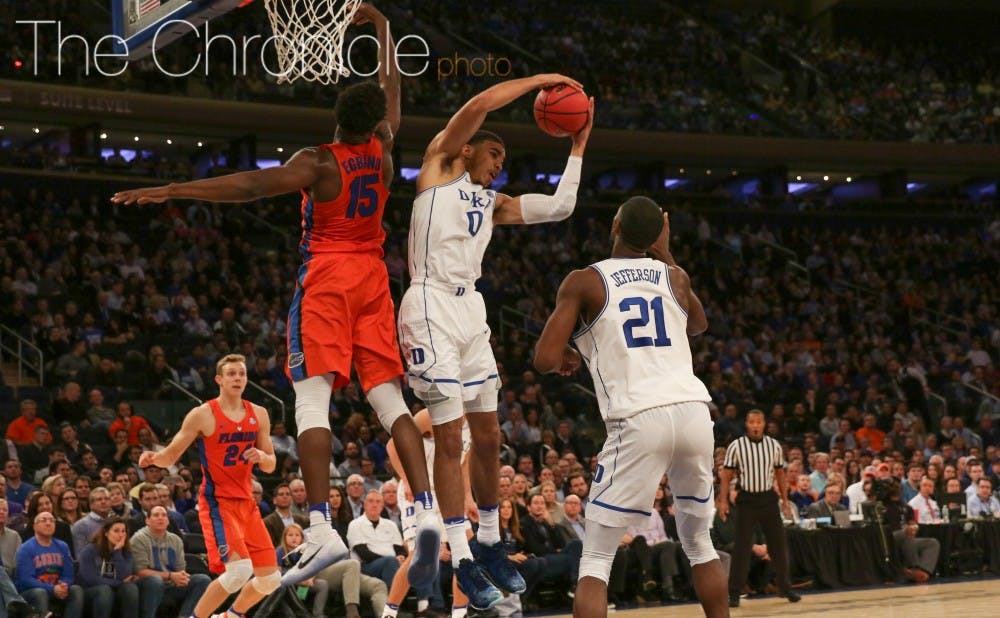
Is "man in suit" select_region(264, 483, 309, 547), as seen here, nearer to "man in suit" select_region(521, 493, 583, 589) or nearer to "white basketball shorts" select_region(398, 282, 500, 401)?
"man in suit" select_region(521, 493, 583, 589)

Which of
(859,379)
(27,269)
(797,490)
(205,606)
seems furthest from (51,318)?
(859,379)

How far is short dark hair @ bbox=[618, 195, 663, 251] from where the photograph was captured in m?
6.27

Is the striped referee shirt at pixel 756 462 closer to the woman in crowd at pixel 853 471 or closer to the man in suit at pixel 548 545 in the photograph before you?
the man in suit at pixel 548 545

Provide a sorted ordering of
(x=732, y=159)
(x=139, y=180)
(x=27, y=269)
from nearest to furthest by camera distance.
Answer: (x=27, y=269) < (x=139, y=180) < (x=732, y=159)

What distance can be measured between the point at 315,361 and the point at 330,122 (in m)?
18.4

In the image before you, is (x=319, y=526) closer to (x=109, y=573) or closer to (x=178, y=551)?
(x=109, y=573)

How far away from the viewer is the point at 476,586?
19.8 ft

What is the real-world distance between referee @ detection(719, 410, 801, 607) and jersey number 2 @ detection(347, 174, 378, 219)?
787 cm

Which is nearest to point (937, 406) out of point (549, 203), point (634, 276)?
point (549, 203)

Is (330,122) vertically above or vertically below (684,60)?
below

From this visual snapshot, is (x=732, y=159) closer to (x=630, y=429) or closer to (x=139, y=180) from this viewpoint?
(x=139, y=180)

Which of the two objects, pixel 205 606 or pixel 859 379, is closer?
pixel 205 606

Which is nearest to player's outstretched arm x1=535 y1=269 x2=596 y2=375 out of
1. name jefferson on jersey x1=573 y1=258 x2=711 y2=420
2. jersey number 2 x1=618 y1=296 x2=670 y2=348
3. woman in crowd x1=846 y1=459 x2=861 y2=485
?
name jefferson on jersey x1=573 y1=258 x2=711 y2=420

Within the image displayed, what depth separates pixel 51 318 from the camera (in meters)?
17.4
